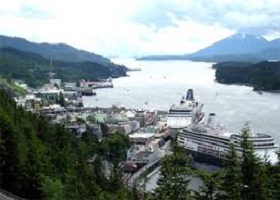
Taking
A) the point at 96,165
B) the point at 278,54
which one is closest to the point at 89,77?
the point at 96,165

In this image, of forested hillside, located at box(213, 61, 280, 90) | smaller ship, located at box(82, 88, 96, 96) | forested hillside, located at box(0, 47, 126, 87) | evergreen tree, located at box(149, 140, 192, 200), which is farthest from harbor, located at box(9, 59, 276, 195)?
forested hillside, located at box(0, 47, 126, 87)

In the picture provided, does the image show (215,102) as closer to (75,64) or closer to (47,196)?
(47,196)

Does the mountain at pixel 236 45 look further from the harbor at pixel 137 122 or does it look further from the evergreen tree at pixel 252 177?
the evergreen tree at pixel 252 177

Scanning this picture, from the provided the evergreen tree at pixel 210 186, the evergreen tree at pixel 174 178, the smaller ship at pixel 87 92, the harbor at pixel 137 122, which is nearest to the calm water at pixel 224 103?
the harbor at pixel 137 122

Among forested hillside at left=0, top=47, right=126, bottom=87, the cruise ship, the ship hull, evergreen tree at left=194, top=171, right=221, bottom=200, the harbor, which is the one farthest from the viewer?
forested hillside at left=0, top=47, right=126, bottom=87

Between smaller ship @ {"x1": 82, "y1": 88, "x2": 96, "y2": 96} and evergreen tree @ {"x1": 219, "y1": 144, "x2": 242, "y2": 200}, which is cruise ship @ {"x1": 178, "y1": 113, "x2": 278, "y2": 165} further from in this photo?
smaller ship @ {"x1": 82, "y1": 88, "x2": 96, "y2": 96}

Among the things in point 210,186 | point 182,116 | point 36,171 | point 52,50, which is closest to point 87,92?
point 182,116
